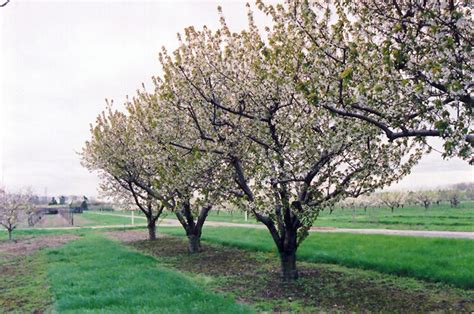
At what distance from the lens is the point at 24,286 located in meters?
14.7

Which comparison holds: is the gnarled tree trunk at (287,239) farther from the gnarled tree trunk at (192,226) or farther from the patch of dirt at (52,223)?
the patch of dirt at (52,223)

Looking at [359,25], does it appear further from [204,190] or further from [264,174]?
[204,190]

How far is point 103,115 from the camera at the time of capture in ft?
88.9

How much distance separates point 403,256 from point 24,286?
49.3 ft

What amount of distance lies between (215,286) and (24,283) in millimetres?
7809

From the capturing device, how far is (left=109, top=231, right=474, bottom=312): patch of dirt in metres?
10.4

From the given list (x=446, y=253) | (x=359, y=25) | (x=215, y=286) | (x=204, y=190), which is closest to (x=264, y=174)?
(x=204, y=190)

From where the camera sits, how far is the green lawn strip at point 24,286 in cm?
1171

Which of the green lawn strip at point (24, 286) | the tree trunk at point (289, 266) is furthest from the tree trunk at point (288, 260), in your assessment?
the green lawn strip at point (24, 286)

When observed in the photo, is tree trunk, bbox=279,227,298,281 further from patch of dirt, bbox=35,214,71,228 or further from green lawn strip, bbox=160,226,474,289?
patch of dirt, bbox=35,214,71,228

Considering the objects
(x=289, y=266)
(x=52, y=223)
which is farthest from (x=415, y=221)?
(x=52, y=223)

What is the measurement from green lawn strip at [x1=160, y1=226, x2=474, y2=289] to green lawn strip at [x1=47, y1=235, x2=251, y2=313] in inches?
276

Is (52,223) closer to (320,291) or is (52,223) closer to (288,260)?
(288,260)

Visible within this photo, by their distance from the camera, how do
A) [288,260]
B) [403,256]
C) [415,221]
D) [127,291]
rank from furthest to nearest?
[415,221] < [403,256] < [288,260] < [127,291]
